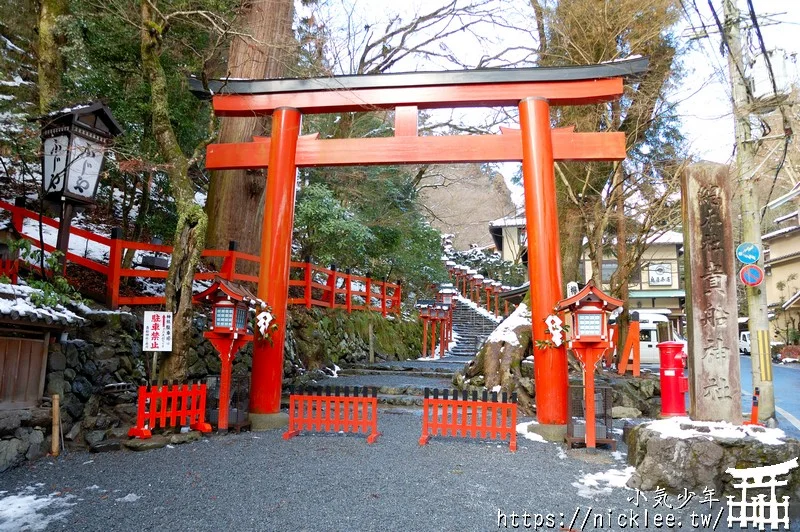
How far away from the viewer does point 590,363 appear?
6.28m

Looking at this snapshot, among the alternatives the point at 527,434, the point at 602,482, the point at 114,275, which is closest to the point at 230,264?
the point at 114,275

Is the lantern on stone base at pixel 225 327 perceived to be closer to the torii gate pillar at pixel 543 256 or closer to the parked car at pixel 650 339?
the torii gate pillar at pixel 543 256

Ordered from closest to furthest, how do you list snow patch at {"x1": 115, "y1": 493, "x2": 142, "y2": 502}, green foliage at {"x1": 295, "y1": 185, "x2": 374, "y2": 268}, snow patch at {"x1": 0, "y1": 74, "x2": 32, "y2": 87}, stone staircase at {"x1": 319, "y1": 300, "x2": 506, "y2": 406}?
snow patch at {"x1": 115, "y1": 493, "x2": 142, "y2": 502} → stone staircase at {"x1": 319, "y1": 300, "x2": 506, "y2": 406} → snow patch at {"x1": 0, "y1": 74, "x2": 32, "y2": 87} → green foliage at {"x1": 295, "y1": 185, "x2": 374, "y2": 268}

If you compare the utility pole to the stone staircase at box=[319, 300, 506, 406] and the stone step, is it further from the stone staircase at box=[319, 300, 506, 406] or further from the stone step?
the stone step

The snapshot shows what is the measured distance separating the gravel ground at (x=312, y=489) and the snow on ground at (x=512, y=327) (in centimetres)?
381

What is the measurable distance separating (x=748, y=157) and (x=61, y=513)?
10.8 m

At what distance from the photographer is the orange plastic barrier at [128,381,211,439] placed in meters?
6.18

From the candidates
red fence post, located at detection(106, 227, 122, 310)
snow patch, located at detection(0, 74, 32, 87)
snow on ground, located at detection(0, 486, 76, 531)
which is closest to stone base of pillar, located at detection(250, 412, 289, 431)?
red fence post, located at detection(106, 227, 122, 310)

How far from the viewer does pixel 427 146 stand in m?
7.83

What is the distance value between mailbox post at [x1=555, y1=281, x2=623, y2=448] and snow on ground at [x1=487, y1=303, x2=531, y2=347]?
3.75 metres

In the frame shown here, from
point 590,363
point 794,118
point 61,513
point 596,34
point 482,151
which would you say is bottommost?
point 61,513

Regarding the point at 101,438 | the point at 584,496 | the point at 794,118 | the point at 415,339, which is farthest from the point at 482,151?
the point at 415,339

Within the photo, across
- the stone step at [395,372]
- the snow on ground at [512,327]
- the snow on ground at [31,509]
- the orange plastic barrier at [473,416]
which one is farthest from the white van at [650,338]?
the snow on ground at [31,509]

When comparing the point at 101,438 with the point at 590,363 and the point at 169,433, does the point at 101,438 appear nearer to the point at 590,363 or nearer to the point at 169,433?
the point at 169,433
